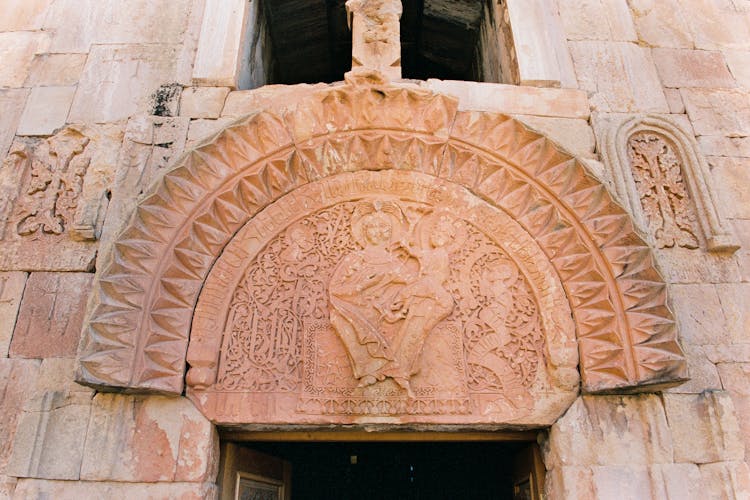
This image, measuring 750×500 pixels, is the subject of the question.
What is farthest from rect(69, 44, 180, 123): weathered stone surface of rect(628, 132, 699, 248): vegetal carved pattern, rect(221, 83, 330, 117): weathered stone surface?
rect(628, 132, 699, 248): vegetal carved pattern

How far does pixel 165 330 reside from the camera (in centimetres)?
299

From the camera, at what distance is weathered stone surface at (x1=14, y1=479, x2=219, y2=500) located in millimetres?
2695

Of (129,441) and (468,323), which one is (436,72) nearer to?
(468,323)

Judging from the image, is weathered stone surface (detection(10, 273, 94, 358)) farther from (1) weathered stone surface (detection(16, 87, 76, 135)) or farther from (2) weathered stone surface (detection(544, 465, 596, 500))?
(2) weathered stone surface (detection(544, 465, 596, 500))

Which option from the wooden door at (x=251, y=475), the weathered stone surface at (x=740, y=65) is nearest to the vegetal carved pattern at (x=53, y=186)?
the wooden door at (x=251, y=475)

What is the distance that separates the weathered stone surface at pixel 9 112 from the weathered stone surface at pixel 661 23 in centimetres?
478

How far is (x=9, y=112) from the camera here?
12.4ft

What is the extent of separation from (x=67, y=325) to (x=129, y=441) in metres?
0.84

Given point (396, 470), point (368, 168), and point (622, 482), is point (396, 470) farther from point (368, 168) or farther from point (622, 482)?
point (368, 168)

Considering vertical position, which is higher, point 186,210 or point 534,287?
point 186,210

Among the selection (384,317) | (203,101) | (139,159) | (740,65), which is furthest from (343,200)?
(740,65)

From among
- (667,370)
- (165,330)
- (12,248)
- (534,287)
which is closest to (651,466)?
(667,370)

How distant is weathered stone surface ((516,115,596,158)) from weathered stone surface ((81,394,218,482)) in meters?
2.86

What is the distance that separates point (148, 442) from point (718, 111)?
446 centimetres
